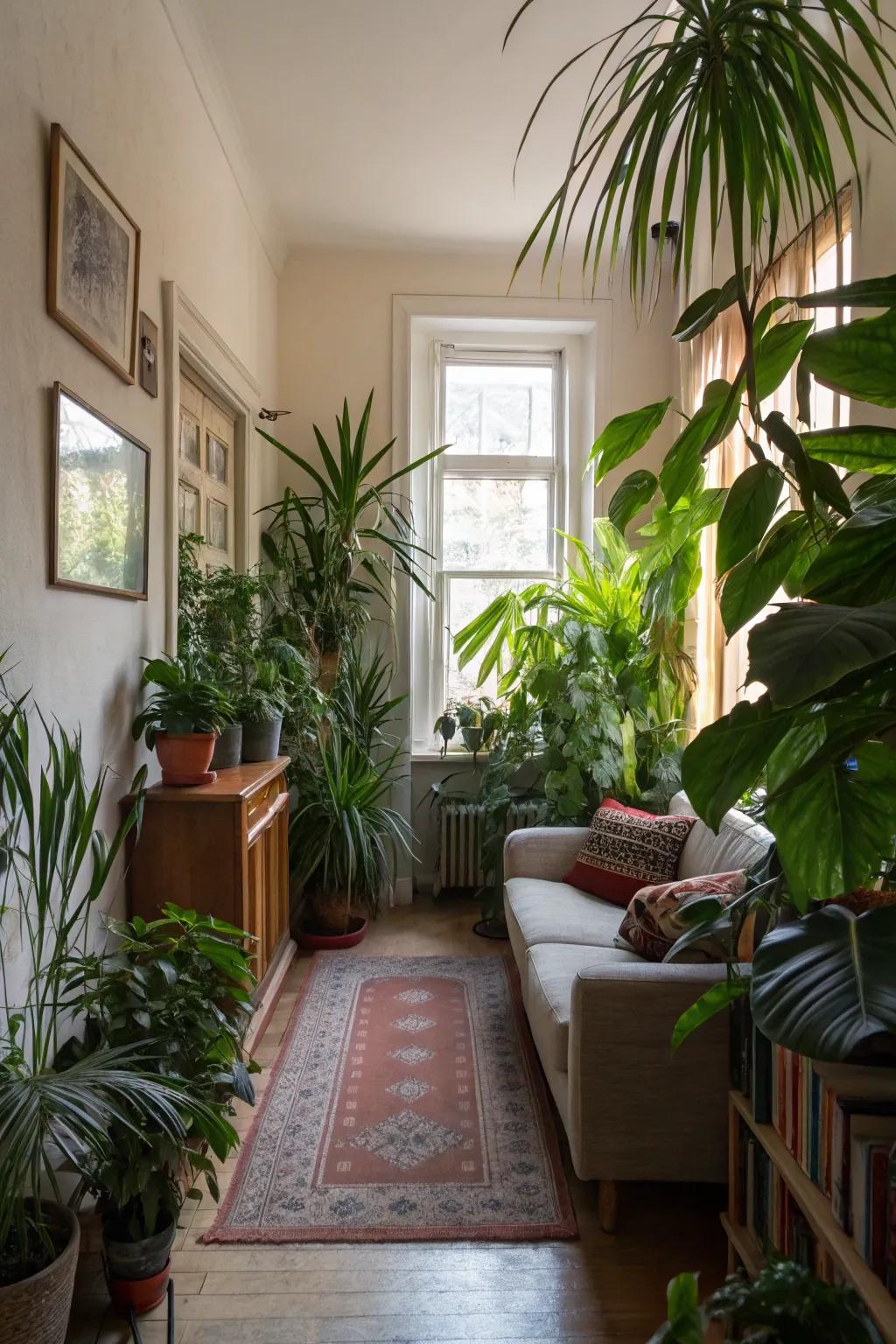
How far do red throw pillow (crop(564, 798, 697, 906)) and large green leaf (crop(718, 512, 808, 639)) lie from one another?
1.92 meters

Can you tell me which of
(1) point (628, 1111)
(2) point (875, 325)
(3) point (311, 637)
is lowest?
(1) point (628, 1111)

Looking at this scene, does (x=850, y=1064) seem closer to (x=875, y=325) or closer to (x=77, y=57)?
(x=875, y=325)

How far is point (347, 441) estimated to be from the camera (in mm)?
3988

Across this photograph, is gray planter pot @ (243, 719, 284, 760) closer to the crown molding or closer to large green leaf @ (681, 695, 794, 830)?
the crown molding

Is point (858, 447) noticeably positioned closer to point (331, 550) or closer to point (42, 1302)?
point (42, 1302)

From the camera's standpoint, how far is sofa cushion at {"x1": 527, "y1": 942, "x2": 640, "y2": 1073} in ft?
7.08

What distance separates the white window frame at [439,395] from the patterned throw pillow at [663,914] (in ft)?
7.00

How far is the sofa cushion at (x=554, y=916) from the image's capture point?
271 cm

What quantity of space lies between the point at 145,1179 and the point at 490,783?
2.51 meters

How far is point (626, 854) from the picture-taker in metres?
3.09

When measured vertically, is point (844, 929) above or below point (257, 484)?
below

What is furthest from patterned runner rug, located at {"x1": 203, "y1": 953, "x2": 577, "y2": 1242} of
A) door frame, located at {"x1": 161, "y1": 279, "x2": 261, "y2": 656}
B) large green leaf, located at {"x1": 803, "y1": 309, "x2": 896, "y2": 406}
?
large green leaf, located at {"x1": 803, "y1": 309, "x2": 896, "y2": 406}

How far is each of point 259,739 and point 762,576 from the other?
2030 mm

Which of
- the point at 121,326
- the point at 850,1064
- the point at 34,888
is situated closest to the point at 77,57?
the point at 121,326
